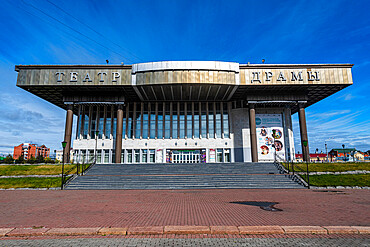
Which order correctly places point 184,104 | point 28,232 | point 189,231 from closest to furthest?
point 189,231
point 28,232
point 184,104

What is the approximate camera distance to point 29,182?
21.1 metres

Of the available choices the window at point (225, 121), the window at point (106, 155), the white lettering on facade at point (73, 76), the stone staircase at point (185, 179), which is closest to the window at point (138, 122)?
the window at point (106, 155)

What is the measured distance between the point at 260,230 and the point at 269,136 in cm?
3465

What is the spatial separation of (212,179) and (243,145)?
18499 millimetres

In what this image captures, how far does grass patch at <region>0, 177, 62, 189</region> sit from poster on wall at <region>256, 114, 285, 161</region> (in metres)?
30.3

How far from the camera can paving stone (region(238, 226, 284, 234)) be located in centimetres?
615

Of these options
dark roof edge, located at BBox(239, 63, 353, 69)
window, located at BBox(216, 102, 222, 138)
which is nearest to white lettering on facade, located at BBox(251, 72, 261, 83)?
dark roof edge, located at BBox(239, 63, 353, 69)

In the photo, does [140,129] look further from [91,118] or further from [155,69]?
[155,69]

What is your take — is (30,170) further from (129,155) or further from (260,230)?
(260,230)

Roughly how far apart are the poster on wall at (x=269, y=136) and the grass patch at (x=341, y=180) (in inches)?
616

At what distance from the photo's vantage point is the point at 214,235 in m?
6.03

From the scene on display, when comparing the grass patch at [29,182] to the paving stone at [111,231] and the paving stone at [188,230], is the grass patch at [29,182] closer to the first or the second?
the paving stone at [111,231]

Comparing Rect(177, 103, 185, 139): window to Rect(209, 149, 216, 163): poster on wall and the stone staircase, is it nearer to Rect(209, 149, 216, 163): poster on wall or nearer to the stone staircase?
Rect(209, 149, 216, 163): poster on wall

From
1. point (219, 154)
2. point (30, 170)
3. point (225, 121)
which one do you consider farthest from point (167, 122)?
A: point (30, 170)
